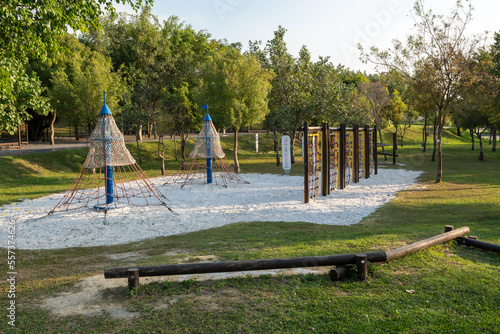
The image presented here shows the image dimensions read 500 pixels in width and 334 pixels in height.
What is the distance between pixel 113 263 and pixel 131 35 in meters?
33.2

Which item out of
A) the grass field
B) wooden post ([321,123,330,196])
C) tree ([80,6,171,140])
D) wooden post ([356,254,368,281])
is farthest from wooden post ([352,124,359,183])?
tree ([80,6,171,140])

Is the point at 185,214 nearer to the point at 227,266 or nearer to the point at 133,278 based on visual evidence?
the point at 133,278

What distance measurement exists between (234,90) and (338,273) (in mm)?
16748

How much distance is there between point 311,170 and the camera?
15.2 metres

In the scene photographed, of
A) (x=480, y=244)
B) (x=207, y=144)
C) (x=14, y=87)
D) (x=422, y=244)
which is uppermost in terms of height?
(x=14, y=87)

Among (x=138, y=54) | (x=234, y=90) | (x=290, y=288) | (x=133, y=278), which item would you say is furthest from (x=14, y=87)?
(x=138, y=54)

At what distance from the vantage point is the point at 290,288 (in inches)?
208

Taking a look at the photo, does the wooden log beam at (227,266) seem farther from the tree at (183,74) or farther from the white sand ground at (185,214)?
the tree at (183,74)

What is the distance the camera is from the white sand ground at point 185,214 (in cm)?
953

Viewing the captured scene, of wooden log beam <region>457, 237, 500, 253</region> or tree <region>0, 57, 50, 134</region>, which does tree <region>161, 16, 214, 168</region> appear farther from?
wooden log beam <region>457, 237, 500, 253</region>

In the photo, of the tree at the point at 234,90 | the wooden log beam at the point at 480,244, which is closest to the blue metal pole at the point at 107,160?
the tree at the point at 234,90

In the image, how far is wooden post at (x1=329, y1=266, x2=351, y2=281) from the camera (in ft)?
17.9

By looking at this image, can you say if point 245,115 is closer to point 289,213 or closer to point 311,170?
point 311,170

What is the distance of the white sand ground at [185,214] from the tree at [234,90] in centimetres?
587
